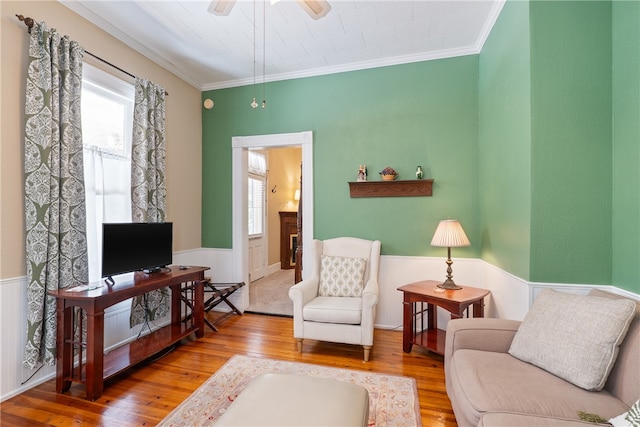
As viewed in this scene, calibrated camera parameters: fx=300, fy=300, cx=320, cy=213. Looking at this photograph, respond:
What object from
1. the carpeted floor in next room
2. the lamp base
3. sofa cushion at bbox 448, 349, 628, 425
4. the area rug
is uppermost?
the lamp base

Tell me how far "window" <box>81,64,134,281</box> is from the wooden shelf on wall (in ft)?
7.92

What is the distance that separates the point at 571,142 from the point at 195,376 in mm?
3243

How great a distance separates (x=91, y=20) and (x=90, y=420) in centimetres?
315

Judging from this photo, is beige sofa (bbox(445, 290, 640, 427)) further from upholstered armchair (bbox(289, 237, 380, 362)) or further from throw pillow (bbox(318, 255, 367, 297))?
throw pillow (bbox(318, 255, 367, 297))

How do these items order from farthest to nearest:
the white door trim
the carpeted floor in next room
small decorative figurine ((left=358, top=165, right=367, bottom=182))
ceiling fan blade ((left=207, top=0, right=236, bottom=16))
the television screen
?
1. the carpeted floor in next room
2. the white door trim
3. small decorative figurine ((left=358, top=165, right=367, bottom=182))
4. the television screen
5. ceiling fan blade ((left=207, top=0, right=236, bottom=16))

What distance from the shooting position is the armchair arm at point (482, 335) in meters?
1.81

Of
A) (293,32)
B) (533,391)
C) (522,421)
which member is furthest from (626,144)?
(293,32)

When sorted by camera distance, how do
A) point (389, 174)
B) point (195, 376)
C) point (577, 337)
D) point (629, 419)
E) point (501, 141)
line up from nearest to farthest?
1. point (629, 419)
2. point (577, 337)
3. point (195, 376)
4. point (501, 141)
5. point (389, 174)

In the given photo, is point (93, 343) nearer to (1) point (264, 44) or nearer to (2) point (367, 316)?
(2) point (367, 316)

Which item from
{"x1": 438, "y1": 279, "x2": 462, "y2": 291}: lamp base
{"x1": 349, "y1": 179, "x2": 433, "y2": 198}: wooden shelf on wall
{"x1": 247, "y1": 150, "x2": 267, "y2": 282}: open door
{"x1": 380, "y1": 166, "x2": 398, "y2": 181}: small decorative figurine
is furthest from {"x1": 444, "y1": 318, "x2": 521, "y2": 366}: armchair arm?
{"x1": 247, "y1": 150, "x2": 267, "y2": 282}: open door

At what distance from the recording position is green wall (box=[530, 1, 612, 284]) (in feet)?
6.36

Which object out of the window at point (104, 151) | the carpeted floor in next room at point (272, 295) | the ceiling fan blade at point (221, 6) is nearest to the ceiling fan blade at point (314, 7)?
the ceiling fan blade at point (221, 6)

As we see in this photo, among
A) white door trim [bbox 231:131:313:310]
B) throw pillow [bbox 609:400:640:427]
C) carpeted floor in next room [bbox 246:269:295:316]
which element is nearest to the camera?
throw pillow [bbox 609:400:640:427]

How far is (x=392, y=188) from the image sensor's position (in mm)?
3393
